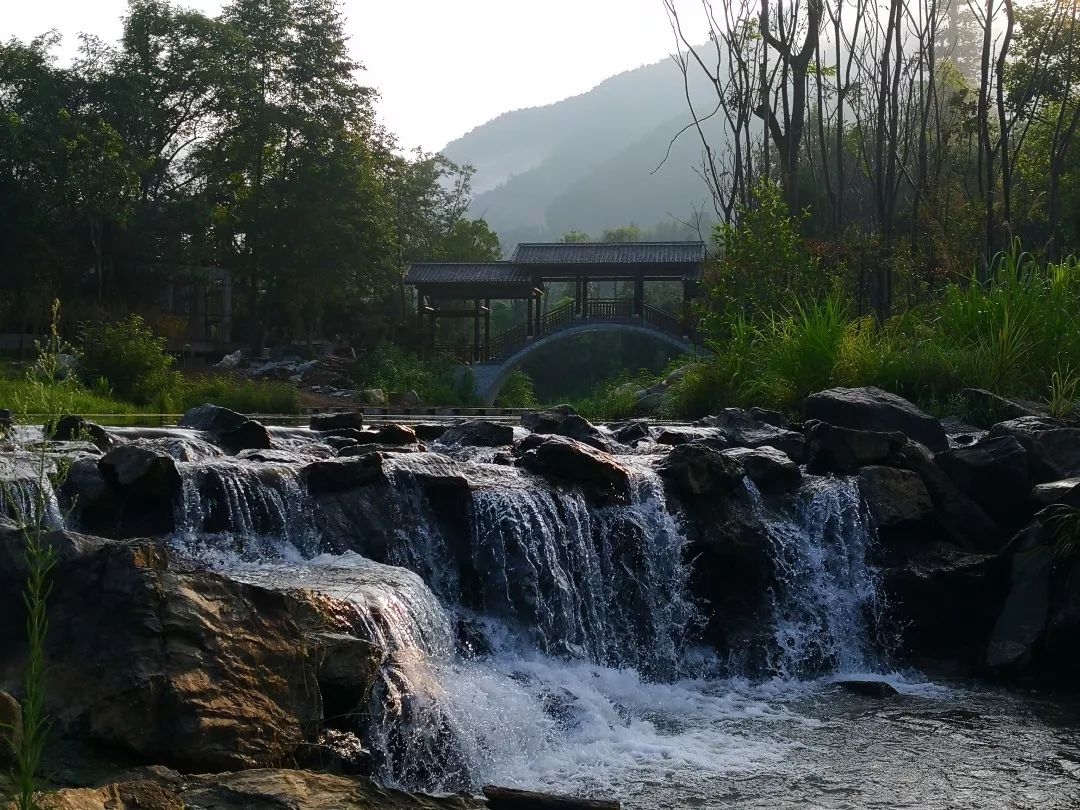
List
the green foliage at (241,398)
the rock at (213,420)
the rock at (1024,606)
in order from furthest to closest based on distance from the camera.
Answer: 1. the green foliage at (241,398)
2. the rock at (213,420)
3. the rock at (1024,606)

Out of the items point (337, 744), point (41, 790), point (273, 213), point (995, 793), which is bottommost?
point (995, 793)

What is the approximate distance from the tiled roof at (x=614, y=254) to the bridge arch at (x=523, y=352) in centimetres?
191

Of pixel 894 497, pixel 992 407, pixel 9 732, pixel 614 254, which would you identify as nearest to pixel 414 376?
pixel 614 254

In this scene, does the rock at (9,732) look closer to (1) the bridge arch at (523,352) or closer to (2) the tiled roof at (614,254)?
(1) the bridge arch at (523,352)

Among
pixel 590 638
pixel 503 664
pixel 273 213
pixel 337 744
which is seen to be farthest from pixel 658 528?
pixel 273 213

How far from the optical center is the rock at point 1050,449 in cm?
893

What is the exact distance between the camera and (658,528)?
8.59 metres

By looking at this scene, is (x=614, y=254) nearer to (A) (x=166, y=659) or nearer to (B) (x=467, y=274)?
(B) (x=467, y=274)

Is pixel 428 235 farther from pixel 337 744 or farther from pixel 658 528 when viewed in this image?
pixel 337 744

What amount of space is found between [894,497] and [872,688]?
2.06 metres

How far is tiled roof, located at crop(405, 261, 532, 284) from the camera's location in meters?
35.8

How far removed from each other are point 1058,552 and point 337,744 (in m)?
5.24

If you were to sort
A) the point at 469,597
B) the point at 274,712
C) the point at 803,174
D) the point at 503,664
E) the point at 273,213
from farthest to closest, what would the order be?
the point at 803,174, the point at 273,213, the point at 469,597, the point at 503,664, the point at 274,712

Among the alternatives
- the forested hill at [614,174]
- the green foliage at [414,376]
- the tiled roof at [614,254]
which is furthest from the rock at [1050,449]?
the forested hill at [614,174]
